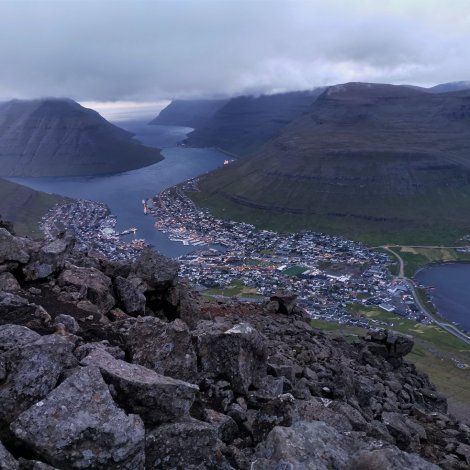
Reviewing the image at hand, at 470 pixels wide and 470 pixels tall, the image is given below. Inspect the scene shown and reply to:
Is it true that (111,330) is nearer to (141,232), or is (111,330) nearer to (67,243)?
(67,243)

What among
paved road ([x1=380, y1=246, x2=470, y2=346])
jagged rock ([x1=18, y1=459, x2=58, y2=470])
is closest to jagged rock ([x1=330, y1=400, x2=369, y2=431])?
jagged rock ([x1=18, y1=459, x2=58, y2=470])

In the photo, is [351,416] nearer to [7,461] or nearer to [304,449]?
[304,449]

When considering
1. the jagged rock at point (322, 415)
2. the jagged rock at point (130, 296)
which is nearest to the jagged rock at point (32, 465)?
the jagged rock at point (322, 415)

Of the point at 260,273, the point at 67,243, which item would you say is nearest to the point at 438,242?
the point at 260,273

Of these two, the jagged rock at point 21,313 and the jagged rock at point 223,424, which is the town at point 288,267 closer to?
the jagged rock at point 21,313

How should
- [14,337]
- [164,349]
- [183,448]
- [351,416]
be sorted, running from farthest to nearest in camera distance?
[351,416]
[164,349]
[14,337]
[183,448]

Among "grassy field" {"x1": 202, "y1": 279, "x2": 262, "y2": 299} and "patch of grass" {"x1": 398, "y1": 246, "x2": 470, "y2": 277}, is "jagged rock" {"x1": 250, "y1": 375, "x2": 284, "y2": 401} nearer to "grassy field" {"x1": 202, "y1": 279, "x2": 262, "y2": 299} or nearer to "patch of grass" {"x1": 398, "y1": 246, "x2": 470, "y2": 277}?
"grassy field" {"x1": 202, "y1": 279, "x2": 262, "y2": 299}

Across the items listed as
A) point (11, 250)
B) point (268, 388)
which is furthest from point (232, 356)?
point (11, 250)
